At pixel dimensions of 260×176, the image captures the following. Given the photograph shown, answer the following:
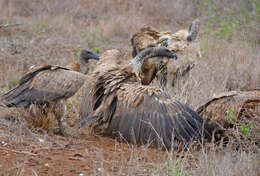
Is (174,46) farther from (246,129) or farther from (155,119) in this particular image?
(246,129)

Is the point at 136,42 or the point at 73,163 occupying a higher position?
the point at 136,42

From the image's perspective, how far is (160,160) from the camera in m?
4.55

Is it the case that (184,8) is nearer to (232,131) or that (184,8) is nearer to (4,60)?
(4,60)

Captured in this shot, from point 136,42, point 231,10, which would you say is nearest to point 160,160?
point 136,42

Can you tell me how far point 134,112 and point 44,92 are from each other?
3.91 feet

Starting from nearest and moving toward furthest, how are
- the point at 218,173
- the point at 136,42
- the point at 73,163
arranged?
the point at 218,173 < the point at 73,163 < the point at 136,42

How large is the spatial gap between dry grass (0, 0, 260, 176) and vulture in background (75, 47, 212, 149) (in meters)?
0.21

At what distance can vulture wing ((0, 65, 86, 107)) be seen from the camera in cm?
516

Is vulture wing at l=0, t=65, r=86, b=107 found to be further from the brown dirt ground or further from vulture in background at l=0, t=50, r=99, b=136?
the brown dirt ground

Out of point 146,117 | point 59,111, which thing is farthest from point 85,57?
point 146,117

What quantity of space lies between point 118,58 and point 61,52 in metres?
4.53

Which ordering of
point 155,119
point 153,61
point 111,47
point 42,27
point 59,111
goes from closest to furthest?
point 155,119 < point 59,111 < point 153,61 < point 111,47 < point 42,27

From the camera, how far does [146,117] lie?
5133mm

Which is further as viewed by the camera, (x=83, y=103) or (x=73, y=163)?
(x=83, y=103)
